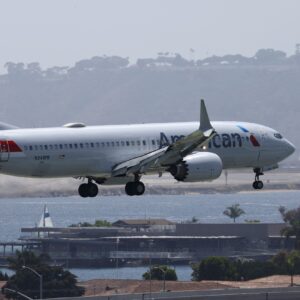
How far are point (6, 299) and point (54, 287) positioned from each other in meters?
13.4

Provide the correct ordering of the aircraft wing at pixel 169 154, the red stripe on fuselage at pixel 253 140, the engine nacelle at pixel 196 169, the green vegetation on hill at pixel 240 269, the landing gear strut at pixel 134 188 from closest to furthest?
1. the aircraft wing at pixel 169 154
2. the engine nacelle at pixel 196 169
3. the landing gear strut at pixel 134 188
4. the red stripe on fuselage at pixel 253 140
5. the green vegetation on hill at pixel 240 269

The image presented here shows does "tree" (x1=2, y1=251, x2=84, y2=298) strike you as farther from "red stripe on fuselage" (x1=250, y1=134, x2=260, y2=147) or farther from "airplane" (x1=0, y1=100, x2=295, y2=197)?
"airplane" (x1=0, y1=100, x2=295, y2=197)

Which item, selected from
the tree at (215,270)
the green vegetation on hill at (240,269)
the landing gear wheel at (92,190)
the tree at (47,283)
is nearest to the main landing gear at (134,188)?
the landing gear wheel at (92,190)

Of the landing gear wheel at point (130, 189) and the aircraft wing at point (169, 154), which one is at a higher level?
the aircraft wing at point (169, 154)

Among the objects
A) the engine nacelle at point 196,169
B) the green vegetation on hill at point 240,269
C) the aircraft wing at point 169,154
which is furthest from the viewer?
the green vegetation on hill at point 240,269

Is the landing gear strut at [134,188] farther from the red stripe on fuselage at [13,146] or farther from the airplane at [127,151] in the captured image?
the red stripe on fuselage at [13,146]

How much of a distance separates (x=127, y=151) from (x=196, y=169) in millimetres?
4229

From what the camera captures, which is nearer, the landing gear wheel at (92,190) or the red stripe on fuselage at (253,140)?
the landing gear wheel at (92,190)

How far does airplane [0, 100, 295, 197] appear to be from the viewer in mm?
82812

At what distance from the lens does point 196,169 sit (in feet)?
281

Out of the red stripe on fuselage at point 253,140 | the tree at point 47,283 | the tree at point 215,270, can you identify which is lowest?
the tree at point 47,283

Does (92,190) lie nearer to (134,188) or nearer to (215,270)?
(134,188)

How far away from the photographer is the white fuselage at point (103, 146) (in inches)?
3258

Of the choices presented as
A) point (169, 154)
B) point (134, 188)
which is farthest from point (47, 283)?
point (169, 154)
